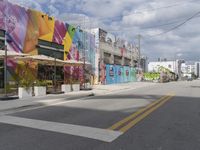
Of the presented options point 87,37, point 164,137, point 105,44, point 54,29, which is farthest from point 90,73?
point 164,137

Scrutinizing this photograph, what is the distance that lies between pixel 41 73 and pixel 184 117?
18.5 metres

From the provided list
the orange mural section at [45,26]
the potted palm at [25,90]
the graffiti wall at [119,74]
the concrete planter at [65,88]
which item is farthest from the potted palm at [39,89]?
the graffiti wall at [119,74]

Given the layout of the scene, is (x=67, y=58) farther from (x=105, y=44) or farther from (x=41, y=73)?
(x=105, y=44)

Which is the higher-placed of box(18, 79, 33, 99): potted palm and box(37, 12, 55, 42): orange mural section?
box(37, 12, 55, 42): orange mural section

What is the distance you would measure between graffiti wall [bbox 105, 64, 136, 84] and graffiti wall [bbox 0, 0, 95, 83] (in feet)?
38.3

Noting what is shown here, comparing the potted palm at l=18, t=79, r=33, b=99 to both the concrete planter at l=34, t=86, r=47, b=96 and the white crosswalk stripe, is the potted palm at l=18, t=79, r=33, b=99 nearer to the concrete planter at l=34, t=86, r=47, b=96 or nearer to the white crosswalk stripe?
the concrete planter at l=34, t=86, r=47, b=96

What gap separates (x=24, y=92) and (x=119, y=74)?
33.9m

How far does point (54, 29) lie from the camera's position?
31.4 m

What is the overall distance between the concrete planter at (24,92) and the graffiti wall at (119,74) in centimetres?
2678

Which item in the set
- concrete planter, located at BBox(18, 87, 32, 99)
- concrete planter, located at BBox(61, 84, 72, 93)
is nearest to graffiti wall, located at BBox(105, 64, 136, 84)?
concrete planter, located at BBox(61, 84, 72, 93)

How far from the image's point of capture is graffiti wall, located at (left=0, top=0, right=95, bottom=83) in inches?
953

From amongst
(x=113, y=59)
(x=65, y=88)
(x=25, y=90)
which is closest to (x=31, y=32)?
(x=65, y=88)

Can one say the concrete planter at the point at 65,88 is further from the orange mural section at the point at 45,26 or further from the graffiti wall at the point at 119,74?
the graffiti wall at the point at 119,74

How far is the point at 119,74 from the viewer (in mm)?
53406
